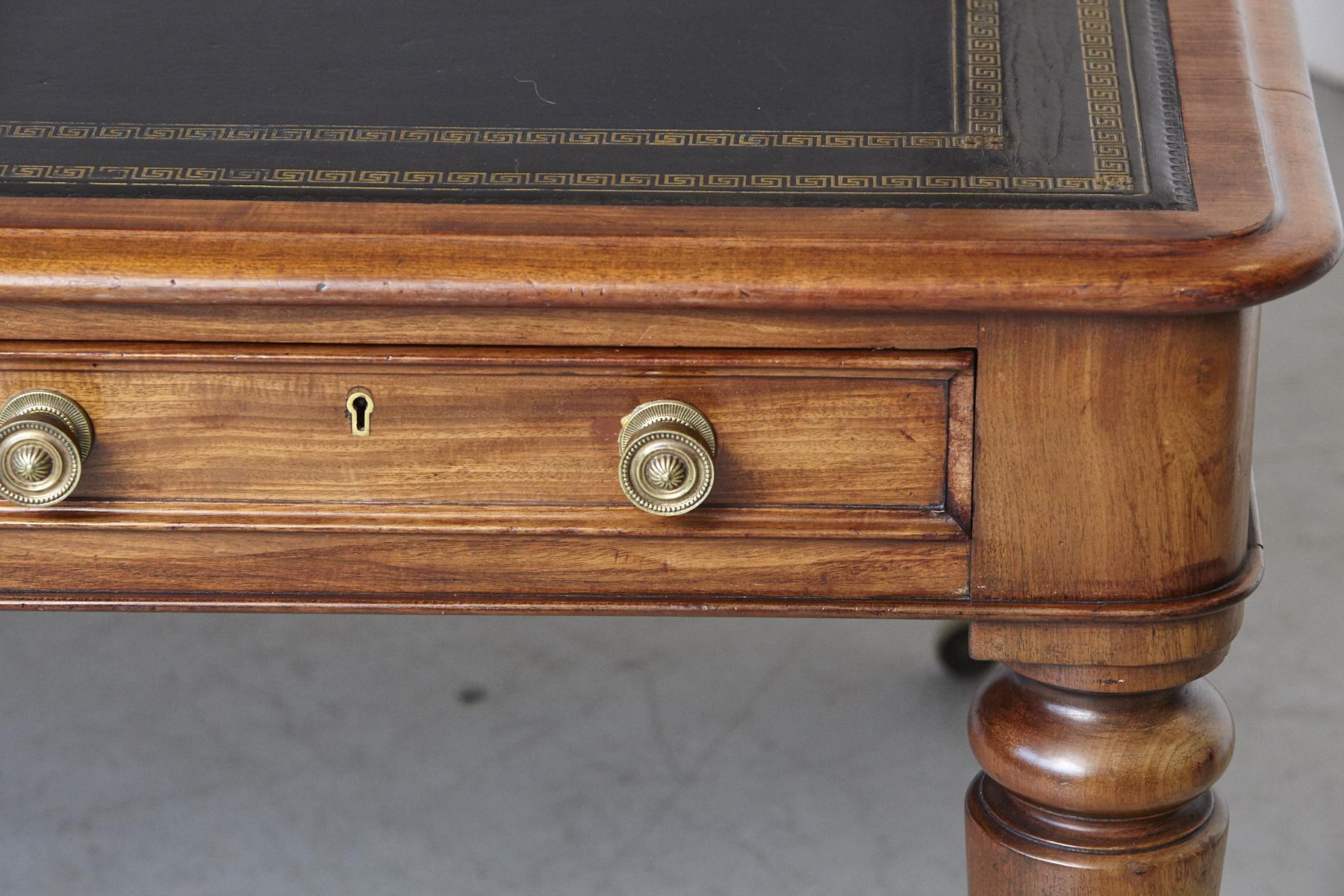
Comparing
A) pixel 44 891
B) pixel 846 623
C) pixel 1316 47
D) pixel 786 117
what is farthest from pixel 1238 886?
pixel 1316 47

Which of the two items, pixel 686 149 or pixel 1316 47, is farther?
pixel 1316 47

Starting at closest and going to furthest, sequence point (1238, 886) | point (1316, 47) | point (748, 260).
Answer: point (748, 260) → point (1238, 886) → point (1316, 47)

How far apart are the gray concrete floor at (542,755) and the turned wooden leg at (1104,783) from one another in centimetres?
50

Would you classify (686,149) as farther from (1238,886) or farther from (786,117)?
(1238,886)

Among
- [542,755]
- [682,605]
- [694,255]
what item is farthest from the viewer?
[542,755]

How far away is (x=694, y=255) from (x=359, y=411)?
0.20 metres

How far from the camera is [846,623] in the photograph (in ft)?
5.90

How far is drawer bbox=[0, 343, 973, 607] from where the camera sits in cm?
88

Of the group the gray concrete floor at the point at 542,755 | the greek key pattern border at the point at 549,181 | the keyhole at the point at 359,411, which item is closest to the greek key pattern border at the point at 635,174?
the greek key pattern border at the point at 549,181

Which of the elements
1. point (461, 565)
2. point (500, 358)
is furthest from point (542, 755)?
point (500, 358)

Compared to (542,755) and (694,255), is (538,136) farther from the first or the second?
(542,755)

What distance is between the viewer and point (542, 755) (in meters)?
1.63

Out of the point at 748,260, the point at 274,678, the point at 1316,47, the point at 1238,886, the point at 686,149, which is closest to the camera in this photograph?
the point at 748,260

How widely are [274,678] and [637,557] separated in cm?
93
